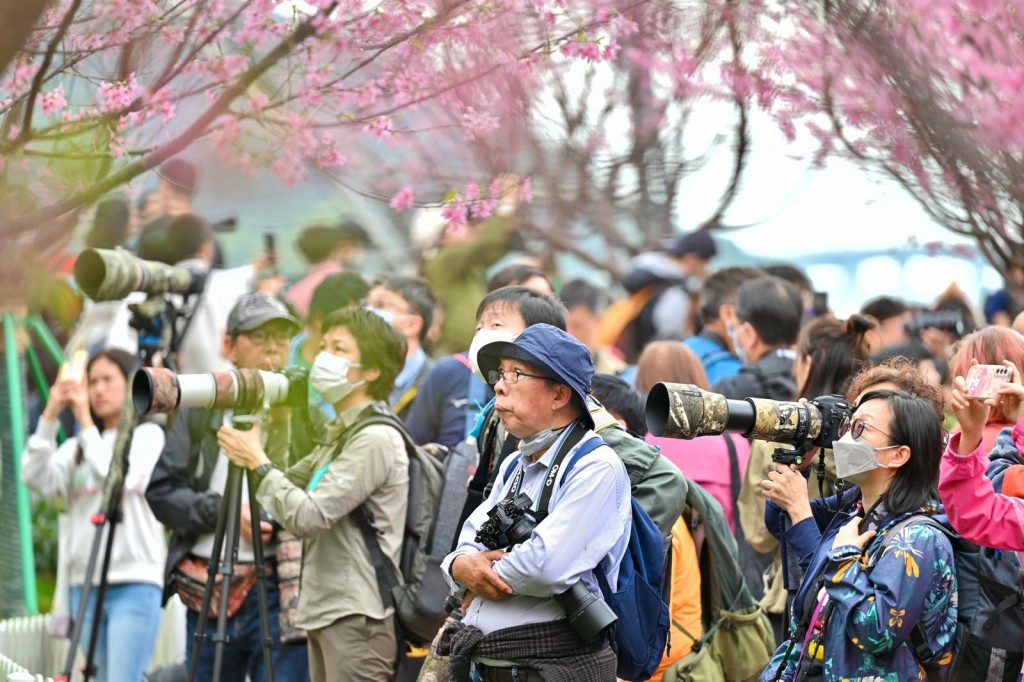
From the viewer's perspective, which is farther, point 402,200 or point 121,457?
point 121,457

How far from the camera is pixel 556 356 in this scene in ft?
12.5

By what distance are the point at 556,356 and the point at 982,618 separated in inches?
53.0

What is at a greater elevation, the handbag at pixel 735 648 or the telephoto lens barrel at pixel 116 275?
the telephoto lens barrel at pixel 116 275

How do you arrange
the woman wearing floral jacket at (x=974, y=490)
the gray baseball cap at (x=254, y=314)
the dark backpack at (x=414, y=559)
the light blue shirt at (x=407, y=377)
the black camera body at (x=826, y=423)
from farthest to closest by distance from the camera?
the light blue shirt at (x=407, y=377), the gray baseball cap at (x=254, y=314), the dark backpack at (x=414, y=559), the black camera body at (x=826, y=423), the woman wearing floral jacket at (x=974, y=490)

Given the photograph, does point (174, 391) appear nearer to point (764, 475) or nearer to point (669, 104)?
point (764, 475)

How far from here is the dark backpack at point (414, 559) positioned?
4793 mm

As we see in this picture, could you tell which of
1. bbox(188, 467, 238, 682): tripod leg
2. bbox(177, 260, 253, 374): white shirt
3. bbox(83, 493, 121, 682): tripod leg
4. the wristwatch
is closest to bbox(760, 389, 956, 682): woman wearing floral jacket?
the wristwatch

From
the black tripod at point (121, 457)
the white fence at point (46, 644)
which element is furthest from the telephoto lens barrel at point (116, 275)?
the white fence at point (46, 644)

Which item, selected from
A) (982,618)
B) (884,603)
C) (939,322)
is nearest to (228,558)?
(884,603)

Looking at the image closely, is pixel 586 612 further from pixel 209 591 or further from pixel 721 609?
pixel 209 591

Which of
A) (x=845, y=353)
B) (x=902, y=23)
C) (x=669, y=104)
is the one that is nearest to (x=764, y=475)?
(x=845, y=353)

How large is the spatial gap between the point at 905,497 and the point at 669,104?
5438 millimetres

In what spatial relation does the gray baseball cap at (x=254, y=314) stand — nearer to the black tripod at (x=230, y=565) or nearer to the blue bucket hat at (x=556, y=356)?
the black tripod at (x=230, y=565)

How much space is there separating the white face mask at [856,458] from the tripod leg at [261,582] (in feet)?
7.34
